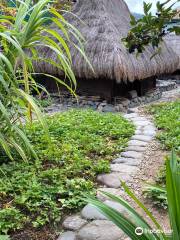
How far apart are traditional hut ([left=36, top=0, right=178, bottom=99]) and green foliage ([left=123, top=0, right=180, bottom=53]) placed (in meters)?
5.97

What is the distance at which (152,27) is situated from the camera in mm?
1632

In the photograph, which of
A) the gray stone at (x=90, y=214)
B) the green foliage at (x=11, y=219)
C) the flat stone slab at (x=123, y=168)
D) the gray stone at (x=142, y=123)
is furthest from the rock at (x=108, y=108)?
the green foliage at (x=11, y=219)

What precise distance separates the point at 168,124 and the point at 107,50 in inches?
135

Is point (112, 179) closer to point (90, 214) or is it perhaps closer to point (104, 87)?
point (90, 214)

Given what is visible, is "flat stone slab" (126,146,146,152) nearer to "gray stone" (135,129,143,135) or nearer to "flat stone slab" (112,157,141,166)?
"flat stone slab" (112,157,141,166)

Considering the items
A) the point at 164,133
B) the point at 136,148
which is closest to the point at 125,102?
the point at 164,133

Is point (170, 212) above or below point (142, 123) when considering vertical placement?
above

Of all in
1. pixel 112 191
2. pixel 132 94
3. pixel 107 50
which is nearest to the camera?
pixel 112 191

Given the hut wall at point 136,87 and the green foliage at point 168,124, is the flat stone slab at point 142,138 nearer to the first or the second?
the green foliage at point 168,124

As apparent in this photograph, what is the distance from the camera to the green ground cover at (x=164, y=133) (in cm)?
276

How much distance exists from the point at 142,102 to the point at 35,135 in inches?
222

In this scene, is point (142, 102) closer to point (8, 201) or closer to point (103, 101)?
point (103, 101)

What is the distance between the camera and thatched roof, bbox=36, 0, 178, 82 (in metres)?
7.79

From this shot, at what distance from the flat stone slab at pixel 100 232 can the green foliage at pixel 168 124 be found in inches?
65.6
